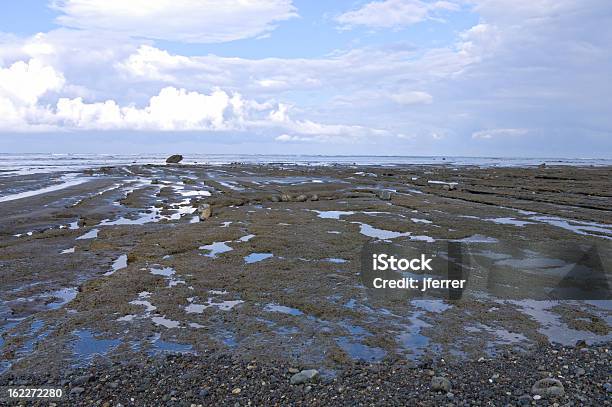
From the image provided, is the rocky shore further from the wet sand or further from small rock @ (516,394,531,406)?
A: the wet sand

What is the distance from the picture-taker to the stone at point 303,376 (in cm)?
780

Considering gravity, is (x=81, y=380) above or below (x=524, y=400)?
below

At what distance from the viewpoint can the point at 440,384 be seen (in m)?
7.54

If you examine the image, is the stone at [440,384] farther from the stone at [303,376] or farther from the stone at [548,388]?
the stone at [303,376]

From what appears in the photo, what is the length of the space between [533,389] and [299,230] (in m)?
16.6

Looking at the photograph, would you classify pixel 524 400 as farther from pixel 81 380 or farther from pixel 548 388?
pixel 81 380

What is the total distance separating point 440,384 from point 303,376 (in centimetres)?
233

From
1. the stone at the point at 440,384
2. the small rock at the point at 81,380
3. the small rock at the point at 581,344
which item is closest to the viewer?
the stone at the point at 440,384

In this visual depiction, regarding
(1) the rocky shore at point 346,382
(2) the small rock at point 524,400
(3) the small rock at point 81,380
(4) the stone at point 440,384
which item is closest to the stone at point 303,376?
(1) the rocky shore at point 346,382

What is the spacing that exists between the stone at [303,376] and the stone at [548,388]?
3619 mm

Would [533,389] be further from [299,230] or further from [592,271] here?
[299,230]

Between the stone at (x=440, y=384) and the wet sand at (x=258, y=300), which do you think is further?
the wet sand at (x=258, y=300)

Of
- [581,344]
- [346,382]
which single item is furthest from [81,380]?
[581,344]

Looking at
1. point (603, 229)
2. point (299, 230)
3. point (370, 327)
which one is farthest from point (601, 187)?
point (370, 327)
